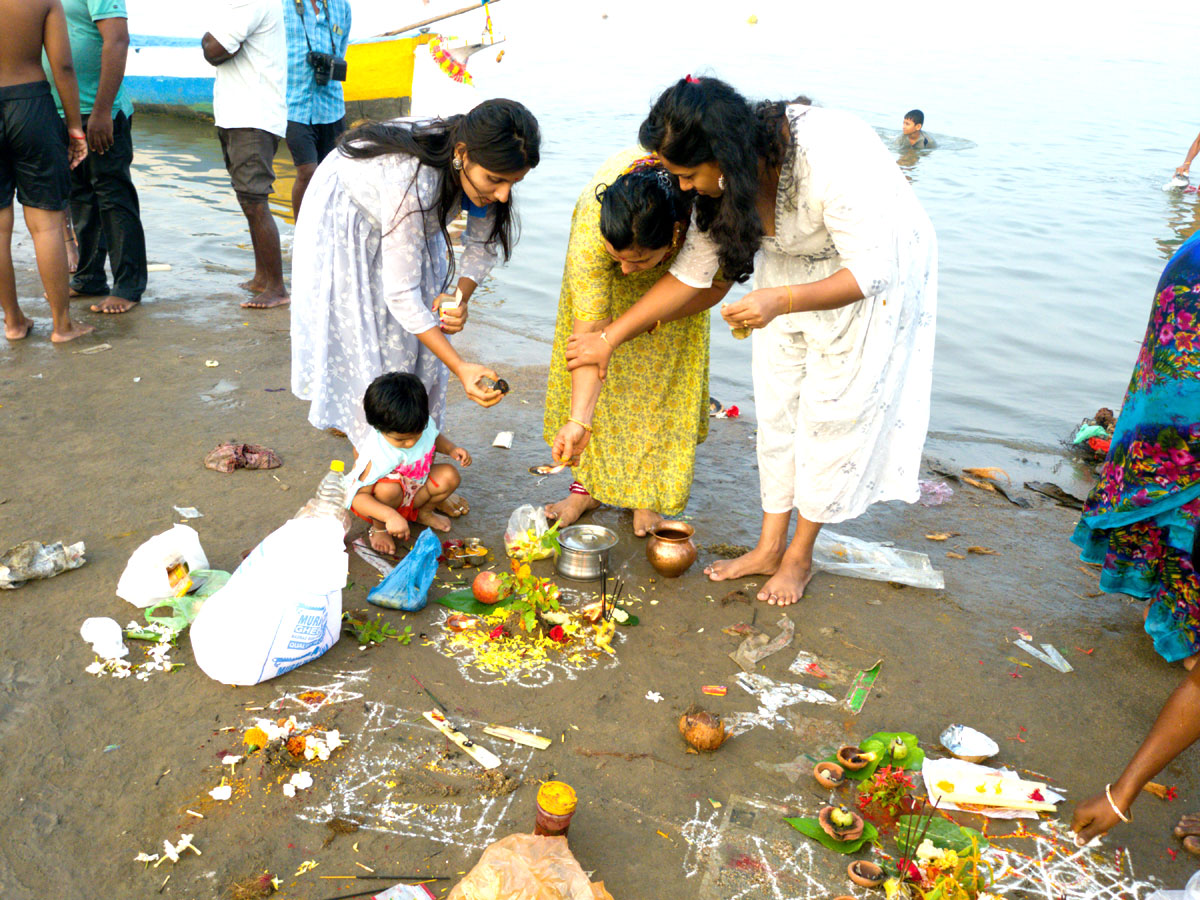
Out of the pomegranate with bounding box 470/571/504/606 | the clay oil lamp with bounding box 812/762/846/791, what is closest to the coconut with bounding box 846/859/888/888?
the clay oil lamp with bounding box 812/762/846/791

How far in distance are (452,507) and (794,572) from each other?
1.44 meters

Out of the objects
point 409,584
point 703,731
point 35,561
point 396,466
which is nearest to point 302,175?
point 396,466

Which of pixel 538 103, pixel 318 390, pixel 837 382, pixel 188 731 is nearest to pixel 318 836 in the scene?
pixel 188 731

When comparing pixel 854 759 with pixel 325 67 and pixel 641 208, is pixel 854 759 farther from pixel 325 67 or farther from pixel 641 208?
pixel 325 67

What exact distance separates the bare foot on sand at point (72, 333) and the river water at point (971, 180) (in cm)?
76

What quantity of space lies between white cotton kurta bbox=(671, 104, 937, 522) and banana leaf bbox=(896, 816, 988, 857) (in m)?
1.18

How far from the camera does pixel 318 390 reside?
3.64 meters

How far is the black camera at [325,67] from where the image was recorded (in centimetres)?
586

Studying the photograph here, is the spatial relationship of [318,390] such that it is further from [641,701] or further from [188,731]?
[641,701]

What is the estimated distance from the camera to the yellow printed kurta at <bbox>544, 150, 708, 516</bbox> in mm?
3613

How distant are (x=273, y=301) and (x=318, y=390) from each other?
9.06 feet

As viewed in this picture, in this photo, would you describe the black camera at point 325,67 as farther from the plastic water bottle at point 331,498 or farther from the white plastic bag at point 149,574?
the white plastic bag at point 149,574

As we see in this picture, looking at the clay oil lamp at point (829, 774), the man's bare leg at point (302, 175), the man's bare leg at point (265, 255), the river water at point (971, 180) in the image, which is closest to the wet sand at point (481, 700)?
the clay oil lamp at point (829, 774)

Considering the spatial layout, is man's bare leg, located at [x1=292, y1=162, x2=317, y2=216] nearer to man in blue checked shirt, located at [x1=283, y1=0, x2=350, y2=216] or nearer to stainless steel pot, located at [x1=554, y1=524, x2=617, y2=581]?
man in blue checked shirt, located at [x1=283, y1=0, x2=350, y2=216]
